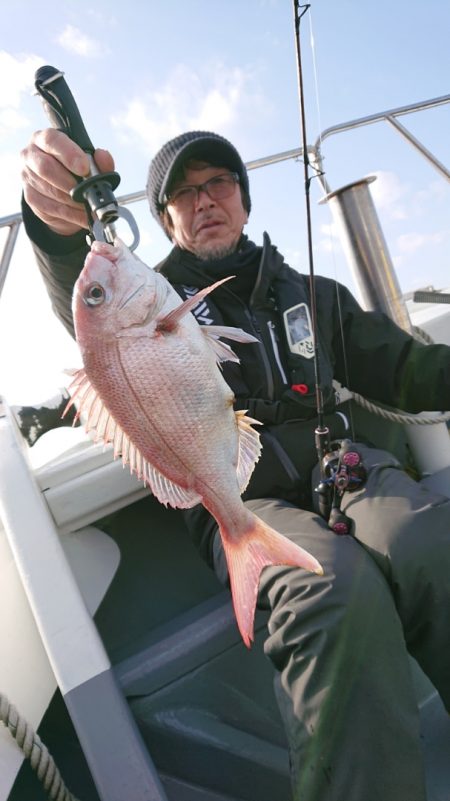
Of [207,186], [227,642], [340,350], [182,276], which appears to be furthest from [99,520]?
[207,186]

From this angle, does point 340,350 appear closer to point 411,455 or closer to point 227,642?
point 411,455

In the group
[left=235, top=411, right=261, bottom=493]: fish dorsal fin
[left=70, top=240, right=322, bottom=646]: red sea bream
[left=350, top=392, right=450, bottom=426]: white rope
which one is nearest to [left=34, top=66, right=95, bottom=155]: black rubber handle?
[left=70, top=240, right=322, bottom=646]: red sea bream

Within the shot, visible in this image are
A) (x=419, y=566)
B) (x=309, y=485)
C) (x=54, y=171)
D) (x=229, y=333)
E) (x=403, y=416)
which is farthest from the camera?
(x=403, y=416)

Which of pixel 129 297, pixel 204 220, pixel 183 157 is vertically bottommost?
pixel 129 297

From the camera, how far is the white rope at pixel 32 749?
1.48 meters

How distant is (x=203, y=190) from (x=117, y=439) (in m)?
1.56


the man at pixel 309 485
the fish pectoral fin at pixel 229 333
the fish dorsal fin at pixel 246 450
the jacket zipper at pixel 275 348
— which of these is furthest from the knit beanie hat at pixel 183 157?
the fish dorsal fin at pixel 246 450

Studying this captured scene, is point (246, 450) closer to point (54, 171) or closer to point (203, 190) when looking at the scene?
point (54, 171)

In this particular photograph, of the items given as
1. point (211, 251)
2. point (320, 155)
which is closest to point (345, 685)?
point (211, 251)

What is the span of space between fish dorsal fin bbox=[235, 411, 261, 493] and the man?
37cm

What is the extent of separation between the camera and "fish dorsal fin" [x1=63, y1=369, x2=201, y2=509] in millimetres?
1224

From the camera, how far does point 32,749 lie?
150cm

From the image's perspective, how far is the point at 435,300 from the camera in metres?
2.84

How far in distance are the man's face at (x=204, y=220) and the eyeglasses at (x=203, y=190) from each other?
0.03 ft
